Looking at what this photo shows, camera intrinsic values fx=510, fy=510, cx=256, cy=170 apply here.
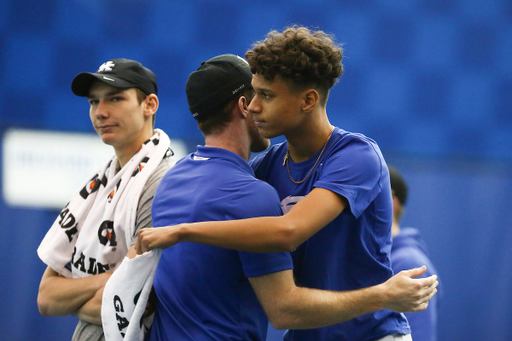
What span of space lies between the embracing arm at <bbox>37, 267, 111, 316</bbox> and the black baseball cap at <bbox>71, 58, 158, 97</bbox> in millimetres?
664

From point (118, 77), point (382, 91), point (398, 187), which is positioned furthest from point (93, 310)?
point (382, 91)

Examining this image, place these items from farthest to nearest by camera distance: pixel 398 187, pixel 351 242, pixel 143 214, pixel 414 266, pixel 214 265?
1. pixel 398 187
2. pixel 414 266
3. pixel 143 214
4. pixel 351 242
5. pixel 214 265

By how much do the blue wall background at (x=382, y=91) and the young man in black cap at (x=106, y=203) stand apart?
1596mm

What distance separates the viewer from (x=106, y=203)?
5.72 feet

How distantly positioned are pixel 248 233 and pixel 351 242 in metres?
0.38

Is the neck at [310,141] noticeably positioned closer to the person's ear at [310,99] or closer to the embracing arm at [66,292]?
the person's ear at [310,99]

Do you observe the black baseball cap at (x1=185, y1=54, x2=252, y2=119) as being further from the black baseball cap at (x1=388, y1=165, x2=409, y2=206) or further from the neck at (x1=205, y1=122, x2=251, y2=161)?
the black baseball cap at (x1=388, y1=165, x2=409, y2=206)

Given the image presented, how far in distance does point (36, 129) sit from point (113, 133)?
6.33 ft

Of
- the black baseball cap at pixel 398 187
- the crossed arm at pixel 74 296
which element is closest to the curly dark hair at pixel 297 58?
the crossed arm at pixel 74 296

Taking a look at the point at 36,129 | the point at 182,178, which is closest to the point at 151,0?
the point at 36,129

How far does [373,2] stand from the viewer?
350 cm

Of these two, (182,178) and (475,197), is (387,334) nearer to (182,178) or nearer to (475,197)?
(182,178)

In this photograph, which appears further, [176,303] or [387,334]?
[387,334]

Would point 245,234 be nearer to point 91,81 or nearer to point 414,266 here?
point 91,81
